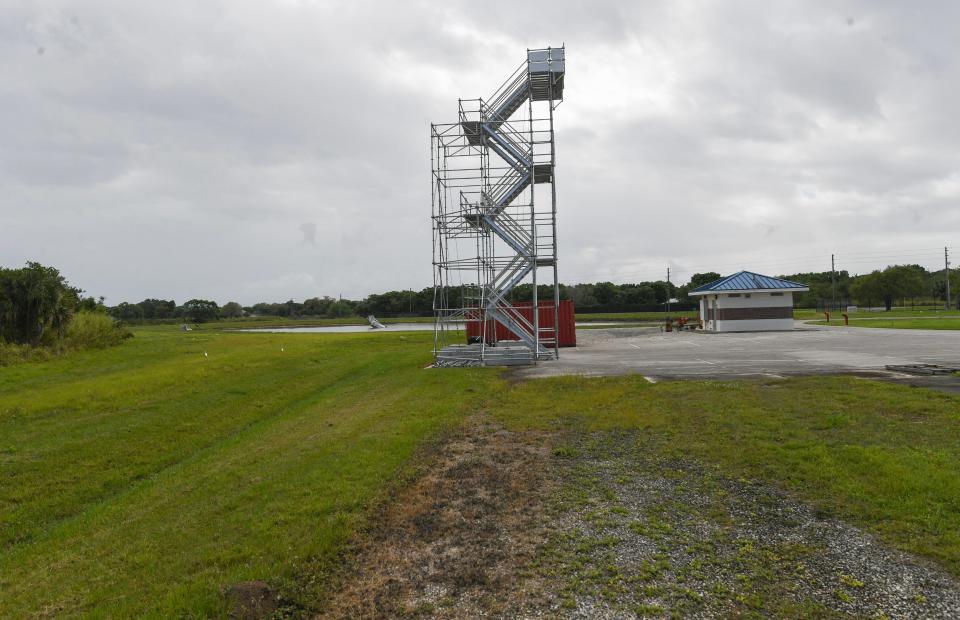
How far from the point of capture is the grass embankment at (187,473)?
556cm

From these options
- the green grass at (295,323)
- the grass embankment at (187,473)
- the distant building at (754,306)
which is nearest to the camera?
the grass embankment at (187,473)

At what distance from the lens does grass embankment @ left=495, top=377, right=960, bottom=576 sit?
6066 millimetres

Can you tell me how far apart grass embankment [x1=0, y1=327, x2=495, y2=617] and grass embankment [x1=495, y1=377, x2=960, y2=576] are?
11.0ft

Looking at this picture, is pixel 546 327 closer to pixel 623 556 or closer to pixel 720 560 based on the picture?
pixel 623 556

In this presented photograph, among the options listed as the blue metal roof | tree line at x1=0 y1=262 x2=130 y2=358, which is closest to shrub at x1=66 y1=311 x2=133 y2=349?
tree line at x1=0 y1=262 x2=130 y2=358

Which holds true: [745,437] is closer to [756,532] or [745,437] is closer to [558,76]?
[756,532]

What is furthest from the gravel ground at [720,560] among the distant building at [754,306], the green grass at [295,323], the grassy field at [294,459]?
the green grass at [295,323]

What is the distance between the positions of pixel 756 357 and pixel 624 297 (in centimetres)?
8597

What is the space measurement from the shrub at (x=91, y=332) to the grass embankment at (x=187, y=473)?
6.26m

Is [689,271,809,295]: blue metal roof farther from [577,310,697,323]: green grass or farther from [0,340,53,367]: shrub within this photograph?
[0,340,53,367]: shrub

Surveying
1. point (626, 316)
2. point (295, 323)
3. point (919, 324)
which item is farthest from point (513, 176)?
point (295, 323)

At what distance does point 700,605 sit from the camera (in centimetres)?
443

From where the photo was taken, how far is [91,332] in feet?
94.8

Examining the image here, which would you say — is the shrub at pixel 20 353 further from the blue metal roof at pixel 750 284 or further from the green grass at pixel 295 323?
the green grass at pixel 295 323
